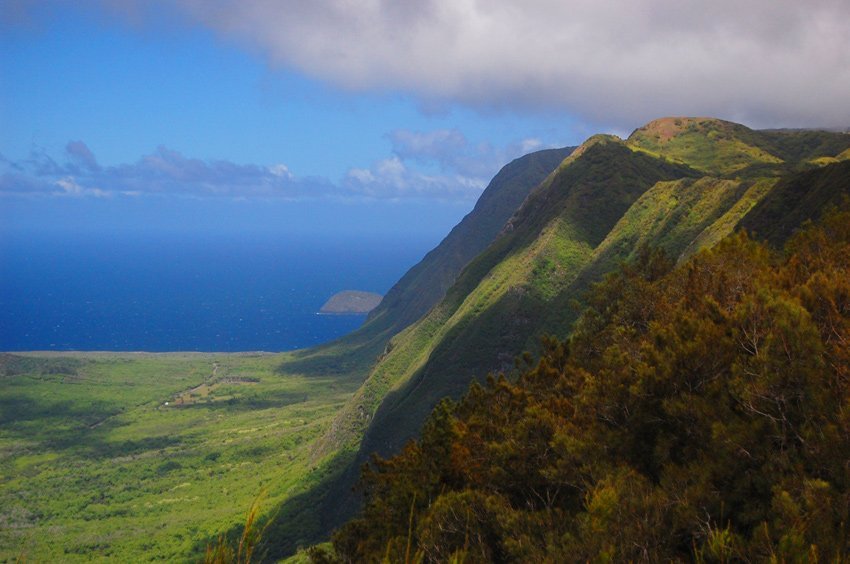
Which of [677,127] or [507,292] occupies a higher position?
[677,127]

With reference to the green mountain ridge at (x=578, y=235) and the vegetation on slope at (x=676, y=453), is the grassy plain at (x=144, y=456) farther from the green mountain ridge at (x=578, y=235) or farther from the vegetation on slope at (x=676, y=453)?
the vegetation on slope at (x=676, y=453)

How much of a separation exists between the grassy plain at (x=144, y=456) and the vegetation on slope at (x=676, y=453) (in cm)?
4778

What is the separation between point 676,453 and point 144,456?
133 metres

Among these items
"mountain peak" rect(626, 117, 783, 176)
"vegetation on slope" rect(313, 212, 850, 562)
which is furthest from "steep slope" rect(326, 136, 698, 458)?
"vegetation on slope" rect(313, 212, 850, 562)

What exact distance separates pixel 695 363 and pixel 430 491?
11232mm

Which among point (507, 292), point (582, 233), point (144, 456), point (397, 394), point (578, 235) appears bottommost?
point (144, 456)

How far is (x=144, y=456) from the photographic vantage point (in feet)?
439

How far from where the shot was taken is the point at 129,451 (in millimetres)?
138375

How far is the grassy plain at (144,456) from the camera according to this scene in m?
93.1

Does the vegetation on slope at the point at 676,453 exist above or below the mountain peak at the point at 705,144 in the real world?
below

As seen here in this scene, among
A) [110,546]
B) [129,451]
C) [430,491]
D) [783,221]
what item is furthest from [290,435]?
[430,491]

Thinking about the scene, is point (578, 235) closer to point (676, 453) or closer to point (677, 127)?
point (677, 127)

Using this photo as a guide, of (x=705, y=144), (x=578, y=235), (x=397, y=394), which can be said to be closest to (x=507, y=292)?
(x=578, y=235)

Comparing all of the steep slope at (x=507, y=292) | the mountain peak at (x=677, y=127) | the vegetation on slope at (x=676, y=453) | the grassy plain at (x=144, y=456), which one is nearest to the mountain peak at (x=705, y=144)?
the mountain peak at (x=677, y=127)
